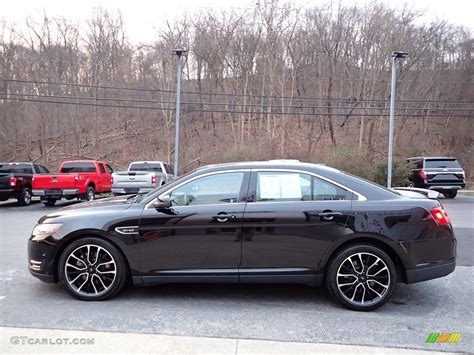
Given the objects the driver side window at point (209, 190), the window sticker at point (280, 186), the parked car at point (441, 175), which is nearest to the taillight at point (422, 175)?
the parked car at point (441, 175)

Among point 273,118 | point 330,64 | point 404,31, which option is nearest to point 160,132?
point 273,118

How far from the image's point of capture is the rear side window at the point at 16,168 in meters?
16.1

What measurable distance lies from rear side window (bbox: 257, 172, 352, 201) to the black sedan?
0.04 feet

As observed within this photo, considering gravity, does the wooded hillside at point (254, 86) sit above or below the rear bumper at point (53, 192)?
above

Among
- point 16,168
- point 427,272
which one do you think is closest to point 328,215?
point 427,272

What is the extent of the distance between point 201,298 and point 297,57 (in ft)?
113

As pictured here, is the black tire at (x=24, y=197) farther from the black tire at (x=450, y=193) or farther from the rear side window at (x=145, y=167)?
the black tire at (x=450, y=193)

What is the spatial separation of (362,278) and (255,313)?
1210 millimetres

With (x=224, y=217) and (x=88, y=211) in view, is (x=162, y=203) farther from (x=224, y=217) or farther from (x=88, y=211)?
(x=88, y=211)

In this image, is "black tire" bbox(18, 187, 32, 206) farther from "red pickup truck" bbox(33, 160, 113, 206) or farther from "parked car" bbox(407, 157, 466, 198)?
"parked car" bbox(407, 157, 466, 198)

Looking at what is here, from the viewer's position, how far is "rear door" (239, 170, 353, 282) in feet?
→ 14.3

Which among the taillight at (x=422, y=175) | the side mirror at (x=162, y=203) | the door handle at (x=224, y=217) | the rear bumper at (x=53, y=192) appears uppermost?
the side mirror at (x=162, y=203)

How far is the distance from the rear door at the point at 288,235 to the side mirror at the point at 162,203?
863 millimetres

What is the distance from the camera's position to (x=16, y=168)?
16.5 metres
